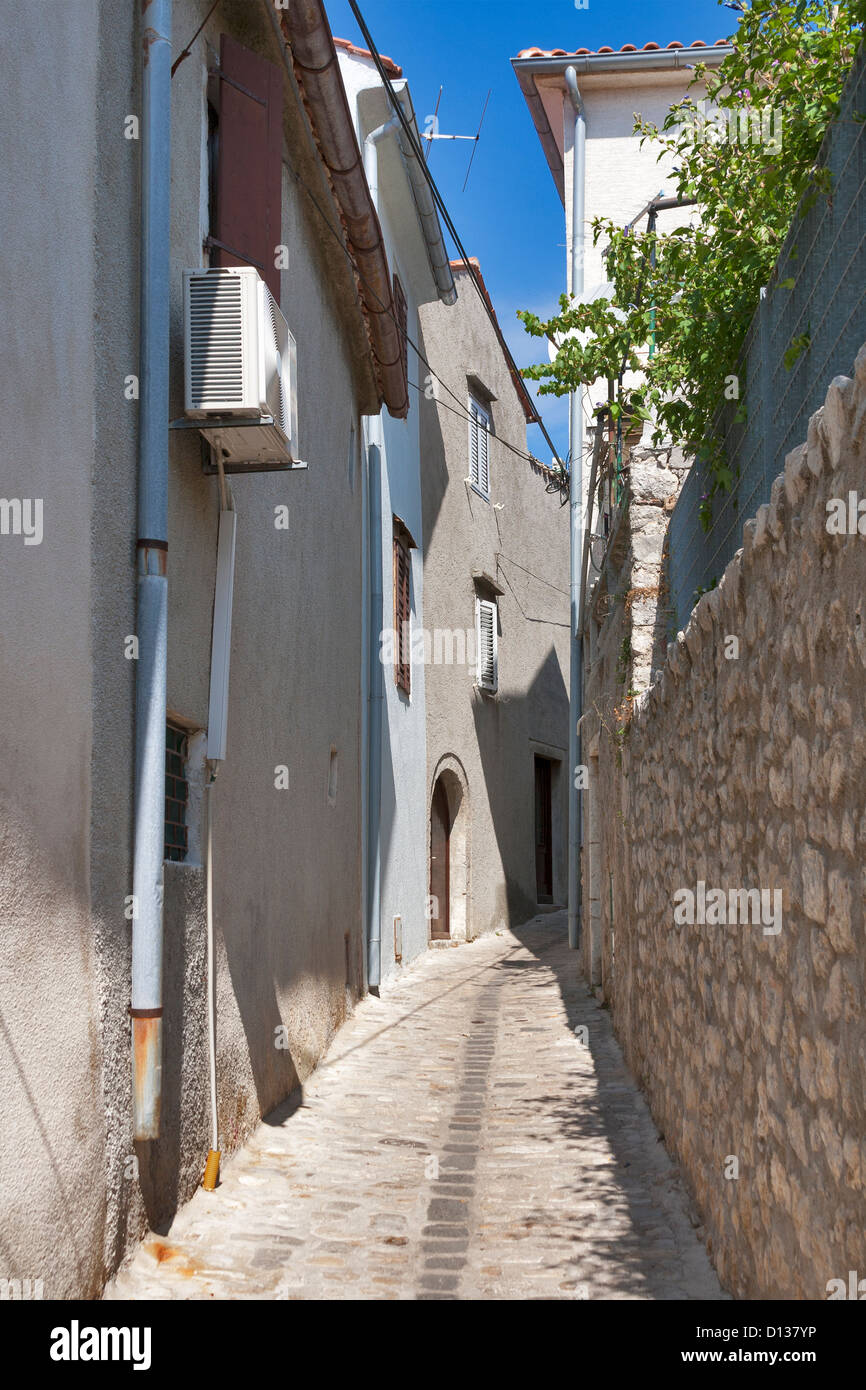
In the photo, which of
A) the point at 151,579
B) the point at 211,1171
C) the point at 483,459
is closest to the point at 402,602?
the point at 483,459

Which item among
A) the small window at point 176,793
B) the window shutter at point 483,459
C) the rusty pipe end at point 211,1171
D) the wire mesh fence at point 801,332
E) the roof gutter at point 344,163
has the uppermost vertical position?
the window shutter at point 483,459

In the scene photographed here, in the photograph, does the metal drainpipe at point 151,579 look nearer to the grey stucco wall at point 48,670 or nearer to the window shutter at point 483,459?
the grey stucco wall at point 48,670

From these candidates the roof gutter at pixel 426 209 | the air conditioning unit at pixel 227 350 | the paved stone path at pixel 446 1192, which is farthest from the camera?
the roof gutter at pixel 426 209

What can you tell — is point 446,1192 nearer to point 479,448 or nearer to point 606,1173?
point 606,1173

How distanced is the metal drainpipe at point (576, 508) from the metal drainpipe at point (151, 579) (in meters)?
8.80

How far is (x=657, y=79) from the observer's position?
13.8 metres

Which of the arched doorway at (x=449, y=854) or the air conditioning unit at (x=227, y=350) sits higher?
the air conditioning unit at (x=227, y=350)

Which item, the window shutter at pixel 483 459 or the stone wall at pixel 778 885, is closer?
the stone wall at pixel 778 885

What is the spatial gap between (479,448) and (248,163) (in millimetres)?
12442

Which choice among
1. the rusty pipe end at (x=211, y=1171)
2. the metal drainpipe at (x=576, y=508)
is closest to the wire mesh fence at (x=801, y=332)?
the rusty pipe end at (x=211, y=1171)

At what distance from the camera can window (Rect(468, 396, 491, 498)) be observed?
57.3 feet

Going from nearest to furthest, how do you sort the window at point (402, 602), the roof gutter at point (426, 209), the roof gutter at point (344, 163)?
the roof gutter at point (344, 163), the roof gutter at point (426, 209), the window at point (402, 602)

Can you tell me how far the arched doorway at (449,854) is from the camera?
15.3 meters

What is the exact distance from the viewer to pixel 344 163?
7414mm
